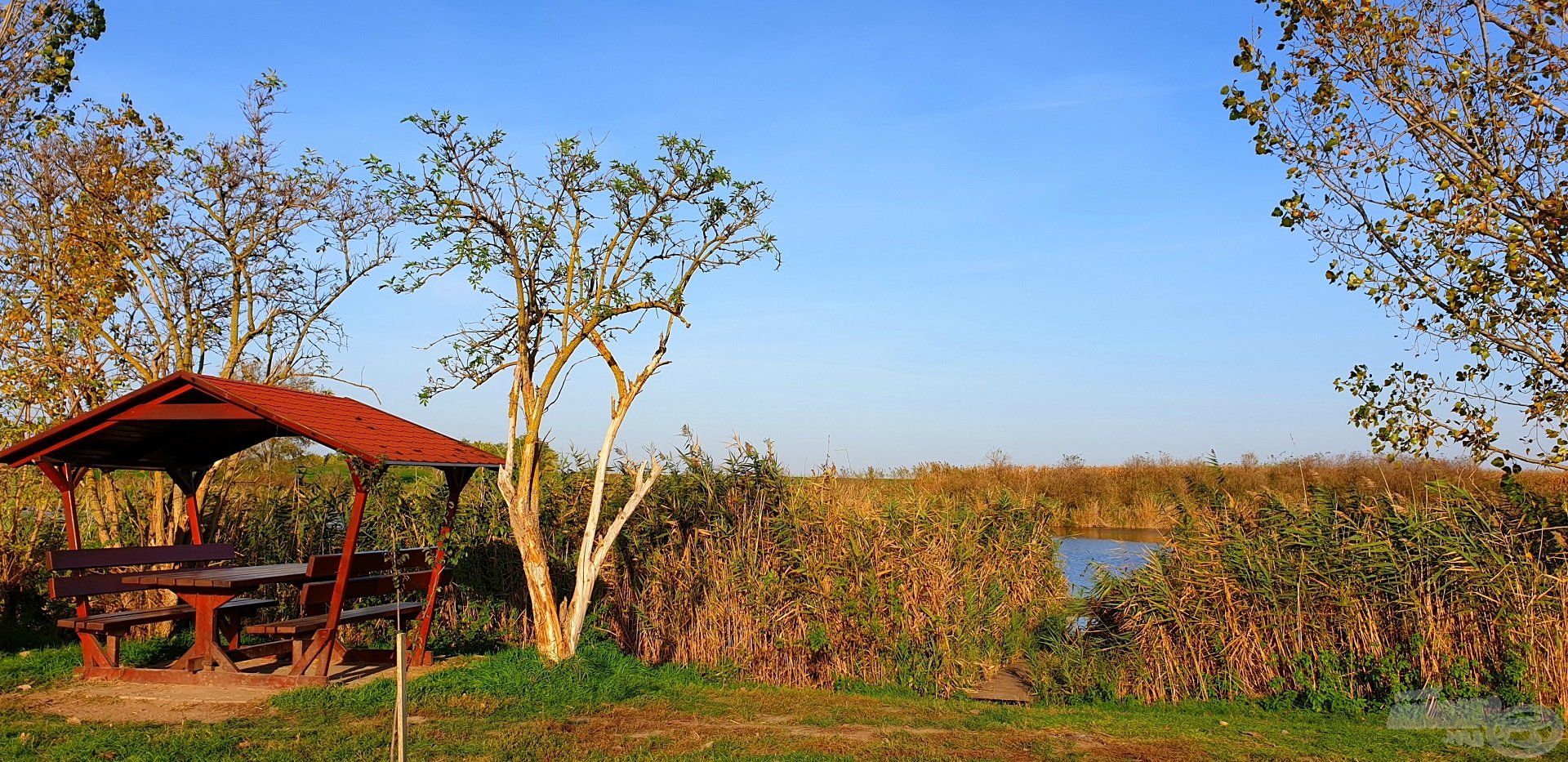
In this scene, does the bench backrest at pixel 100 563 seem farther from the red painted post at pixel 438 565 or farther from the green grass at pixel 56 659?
the red painted post at pixel 438 565

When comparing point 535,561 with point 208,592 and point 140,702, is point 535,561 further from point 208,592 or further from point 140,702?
point 140,702

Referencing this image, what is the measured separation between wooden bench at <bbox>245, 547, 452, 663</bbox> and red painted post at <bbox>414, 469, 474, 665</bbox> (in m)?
0.20

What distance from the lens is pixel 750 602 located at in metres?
10.7

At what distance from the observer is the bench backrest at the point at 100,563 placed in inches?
358

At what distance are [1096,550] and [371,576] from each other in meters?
13.6

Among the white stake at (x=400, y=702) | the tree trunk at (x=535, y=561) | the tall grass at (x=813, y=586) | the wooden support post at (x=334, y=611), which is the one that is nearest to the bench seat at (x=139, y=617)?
the wooden support post at (x=334, y=611)

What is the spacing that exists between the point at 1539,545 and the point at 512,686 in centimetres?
888

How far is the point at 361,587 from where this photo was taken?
9578 mm

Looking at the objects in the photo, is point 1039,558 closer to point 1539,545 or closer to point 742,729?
point 1539,545

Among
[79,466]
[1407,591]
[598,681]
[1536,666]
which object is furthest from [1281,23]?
[79,466]

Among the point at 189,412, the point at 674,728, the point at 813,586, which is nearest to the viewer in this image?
the point at 674,728

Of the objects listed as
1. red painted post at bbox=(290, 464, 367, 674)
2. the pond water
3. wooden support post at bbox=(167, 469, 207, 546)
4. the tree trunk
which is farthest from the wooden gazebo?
the pond water

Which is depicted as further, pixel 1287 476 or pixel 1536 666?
pixel 1287 476

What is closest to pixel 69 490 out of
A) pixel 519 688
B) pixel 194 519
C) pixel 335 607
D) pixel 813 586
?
pixel 194 519
